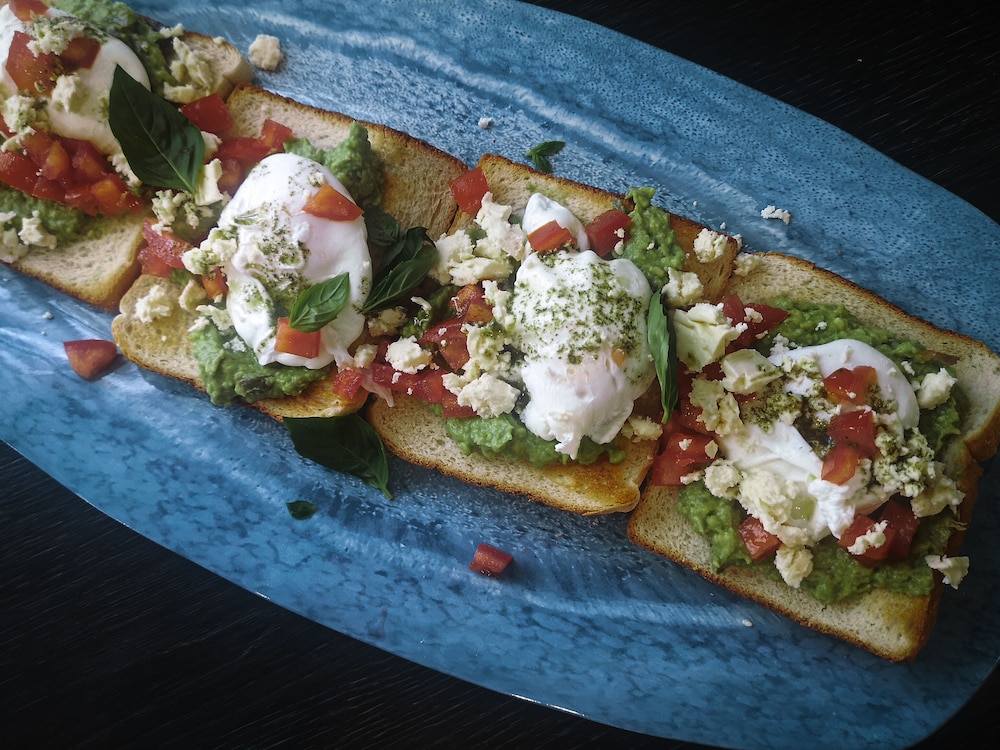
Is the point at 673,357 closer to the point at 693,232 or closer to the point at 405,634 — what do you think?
the point at 693,232

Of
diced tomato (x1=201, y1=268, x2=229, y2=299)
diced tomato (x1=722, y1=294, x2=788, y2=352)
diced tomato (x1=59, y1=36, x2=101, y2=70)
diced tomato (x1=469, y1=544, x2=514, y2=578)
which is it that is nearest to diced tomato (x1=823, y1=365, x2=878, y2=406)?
diced tomato (x1=722, y1=294, x2=788, y2=352)

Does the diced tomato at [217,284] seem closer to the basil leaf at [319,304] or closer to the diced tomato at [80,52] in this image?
the basil leaf at [319,304]

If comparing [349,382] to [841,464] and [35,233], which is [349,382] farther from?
[841,464]

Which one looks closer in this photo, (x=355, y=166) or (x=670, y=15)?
(x=355, y=166)

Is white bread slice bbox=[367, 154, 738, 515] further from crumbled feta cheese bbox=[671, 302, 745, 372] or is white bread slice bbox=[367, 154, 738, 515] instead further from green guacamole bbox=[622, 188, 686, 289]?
crumbled feta cheese bbox=[671, 302, 745, 372]

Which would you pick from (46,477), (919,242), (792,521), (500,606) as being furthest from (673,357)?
(46,477)

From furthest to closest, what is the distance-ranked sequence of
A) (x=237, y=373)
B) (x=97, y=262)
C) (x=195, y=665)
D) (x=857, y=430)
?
(x=195, y=665)
(x=97, y=262)
(x=237, y=373)
(x=857, y=430)

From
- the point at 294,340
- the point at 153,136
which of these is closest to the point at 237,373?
the point at 294,340
